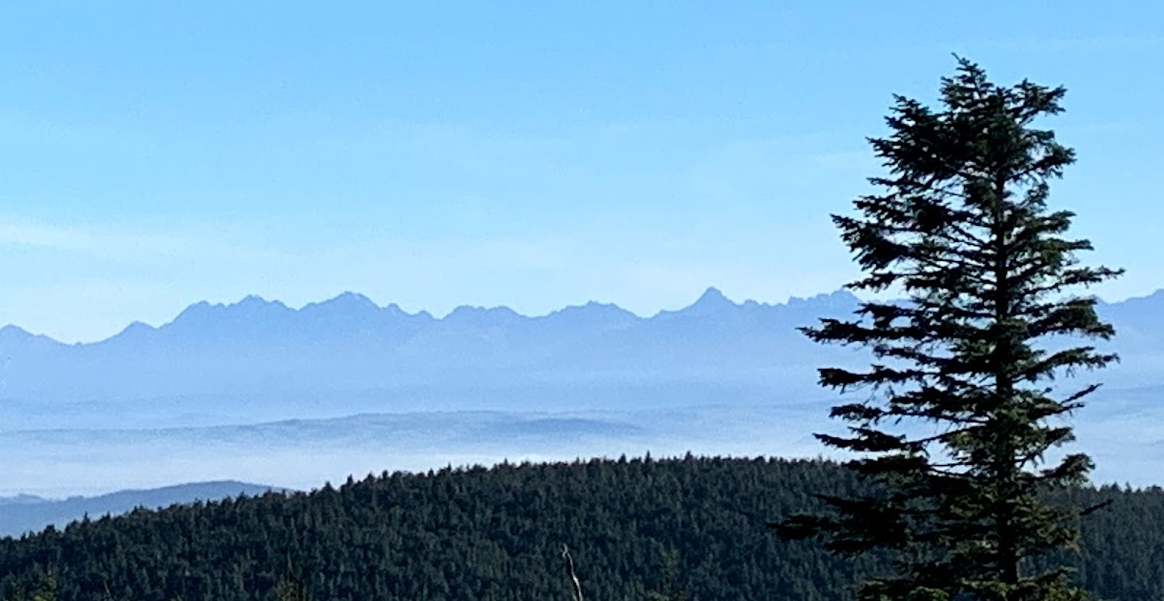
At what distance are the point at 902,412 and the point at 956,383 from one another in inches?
40.7

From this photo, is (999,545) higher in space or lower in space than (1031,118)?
lower

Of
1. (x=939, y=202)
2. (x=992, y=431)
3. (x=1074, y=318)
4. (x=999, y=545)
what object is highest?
(x=939, y=202)

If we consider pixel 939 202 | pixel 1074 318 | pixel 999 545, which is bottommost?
pixel 999 545

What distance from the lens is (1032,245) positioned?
97.2 feet

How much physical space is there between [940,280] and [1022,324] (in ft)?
5.93

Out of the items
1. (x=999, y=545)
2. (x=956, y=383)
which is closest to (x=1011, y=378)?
(x=956, y=383)

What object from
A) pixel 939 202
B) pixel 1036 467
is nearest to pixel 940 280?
pixel 939 202

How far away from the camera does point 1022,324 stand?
28.8 meters

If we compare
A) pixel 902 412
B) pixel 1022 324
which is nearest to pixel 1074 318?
pixel 1022 324

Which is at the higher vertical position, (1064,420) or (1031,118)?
(1031,118)

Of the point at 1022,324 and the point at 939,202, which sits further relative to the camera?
the point at 939,202

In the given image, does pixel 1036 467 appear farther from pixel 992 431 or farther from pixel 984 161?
pixel 984 161

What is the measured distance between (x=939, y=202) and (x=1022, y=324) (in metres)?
2.94

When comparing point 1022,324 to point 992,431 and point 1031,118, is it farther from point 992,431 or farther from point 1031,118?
point 1031,118
